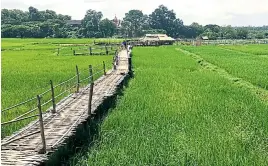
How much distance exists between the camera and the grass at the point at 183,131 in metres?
5.03

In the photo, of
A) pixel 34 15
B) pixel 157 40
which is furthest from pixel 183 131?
pixel 34 15

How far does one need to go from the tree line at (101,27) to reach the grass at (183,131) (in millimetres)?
59525

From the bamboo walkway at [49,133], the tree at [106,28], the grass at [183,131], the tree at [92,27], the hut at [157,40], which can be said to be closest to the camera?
the bamboo walkway at [49,133]

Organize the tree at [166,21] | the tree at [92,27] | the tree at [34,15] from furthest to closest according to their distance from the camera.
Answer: the tree at [34,15] < the tree at [166,21] < the tree at [92,27]

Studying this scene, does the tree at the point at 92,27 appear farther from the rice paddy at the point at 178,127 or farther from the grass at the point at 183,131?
the grass at the point at 183,131

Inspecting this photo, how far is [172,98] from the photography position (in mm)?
9664

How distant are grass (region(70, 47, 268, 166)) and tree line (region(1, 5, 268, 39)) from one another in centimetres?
5952

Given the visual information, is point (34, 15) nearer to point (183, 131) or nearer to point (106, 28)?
point (106, 28)

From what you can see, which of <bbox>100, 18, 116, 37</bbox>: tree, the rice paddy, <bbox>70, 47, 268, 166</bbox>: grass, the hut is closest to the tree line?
<bbox>100, 18, 116, 37</bbox>: tree

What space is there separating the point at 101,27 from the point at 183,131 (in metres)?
65.1

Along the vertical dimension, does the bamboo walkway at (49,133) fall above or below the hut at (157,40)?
below

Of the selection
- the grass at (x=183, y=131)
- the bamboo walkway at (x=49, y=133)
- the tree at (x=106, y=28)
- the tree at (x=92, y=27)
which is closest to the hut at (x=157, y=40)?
the tree at (x=106, y=28)

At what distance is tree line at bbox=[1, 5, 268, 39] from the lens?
67750 millimetres

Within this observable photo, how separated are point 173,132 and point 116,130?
0.88 meters
